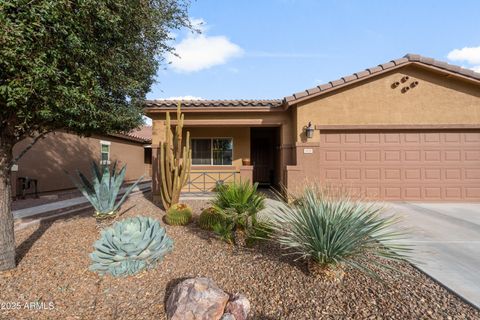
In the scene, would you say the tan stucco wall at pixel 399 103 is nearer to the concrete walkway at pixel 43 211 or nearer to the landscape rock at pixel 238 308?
the landscape rock at pixel 238 308

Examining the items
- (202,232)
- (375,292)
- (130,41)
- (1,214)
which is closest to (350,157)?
(202,232)

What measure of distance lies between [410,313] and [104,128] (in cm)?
586

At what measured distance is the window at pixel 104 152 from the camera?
1664 centimetres

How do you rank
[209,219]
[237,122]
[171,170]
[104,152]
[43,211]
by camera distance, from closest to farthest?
[209,219]
[171,170]
[43,211]
[237,122]
[104,152]

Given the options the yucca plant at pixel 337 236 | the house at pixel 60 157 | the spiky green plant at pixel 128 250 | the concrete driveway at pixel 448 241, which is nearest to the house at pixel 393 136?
the concrete driveway at pixel 448 241

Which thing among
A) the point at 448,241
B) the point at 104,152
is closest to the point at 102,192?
the point at 448,241

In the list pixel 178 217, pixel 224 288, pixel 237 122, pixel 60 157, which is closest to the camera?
pixel 224 288

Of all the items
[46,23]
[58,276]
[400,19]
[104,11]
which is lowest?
[58,276]

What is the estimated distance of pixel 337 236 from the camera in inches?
143

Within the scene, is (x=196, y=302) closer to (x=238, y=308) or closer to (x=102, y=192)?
(x=238, y=308)

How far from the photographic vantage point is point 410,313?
3119mm

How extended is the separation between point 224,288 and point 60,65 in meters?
3.85

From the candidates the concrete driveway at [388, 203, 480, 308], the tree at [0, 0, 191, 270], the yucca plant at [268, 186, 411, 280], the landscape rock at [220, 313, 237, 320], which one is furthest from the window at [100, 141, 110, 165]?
the landscape rock at [220, 313, 237, 320]

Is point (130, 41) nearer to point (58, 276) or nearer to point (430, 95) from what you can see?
point (58, 276)
